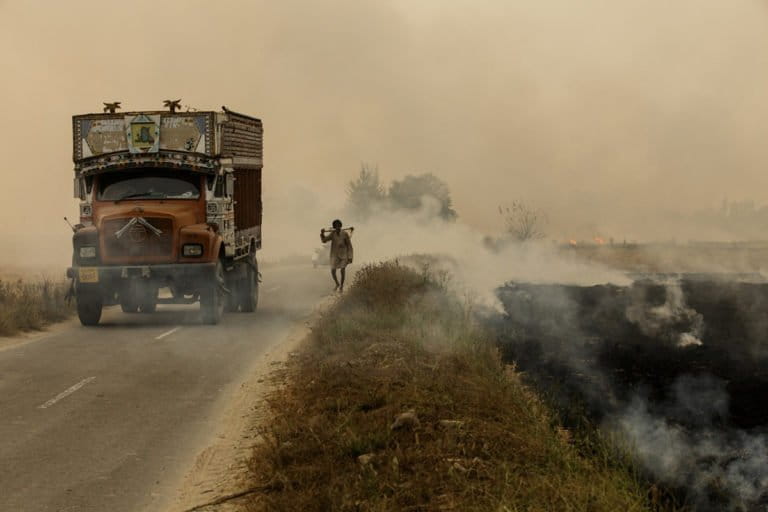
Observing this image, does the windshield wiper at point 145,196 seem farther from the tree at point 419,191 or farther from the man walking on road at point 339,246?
the tree at point 419,191

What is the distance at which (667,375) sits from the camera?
1888cm

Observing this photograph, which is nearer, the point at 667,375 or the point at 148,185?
the point at 667,375

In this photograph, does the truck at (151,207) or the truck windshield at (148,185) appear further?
the truck windshield at (148,185)

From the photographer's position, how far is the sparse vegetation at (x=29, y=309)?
21.4m

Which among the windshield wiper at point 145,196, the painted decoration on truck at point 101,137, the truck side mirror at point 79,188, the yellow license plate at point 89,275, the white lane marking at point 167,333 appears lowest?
the white lane marking at point 167,333

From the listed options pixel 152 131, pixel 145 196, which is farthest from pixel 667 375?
pixel 152 131

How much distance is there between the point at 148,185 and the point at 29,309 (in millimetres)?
4156

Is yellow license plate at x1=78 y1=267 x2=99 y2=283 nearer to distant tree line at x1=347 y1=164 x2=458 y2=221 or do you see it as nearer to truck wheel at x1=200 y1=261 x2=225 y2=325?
truck wheel at x1=200 y1=261 x2=225 y2=325

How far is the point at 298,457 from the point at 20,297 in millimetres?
17832

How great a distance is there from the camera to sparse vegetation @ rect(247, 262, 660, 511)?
7.78 meters

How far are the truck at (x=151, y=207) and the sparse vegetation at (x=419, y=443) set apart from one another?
18.3 ft

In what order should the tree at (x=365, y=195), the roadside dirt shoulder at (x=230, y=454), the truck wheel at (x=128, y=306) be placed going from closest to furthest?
the roadside dirt shoulder at (x=230, y=454) → the truck wheel at (x=128, y=306) → the tree at (x=365, y=195)

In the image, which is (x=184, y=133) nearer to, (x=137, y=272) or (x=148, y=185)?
(x=148, y=185)

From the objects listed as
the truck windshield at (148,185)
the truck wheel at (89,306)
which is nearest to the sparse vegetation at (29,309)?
the truck wheel at (89,306)
